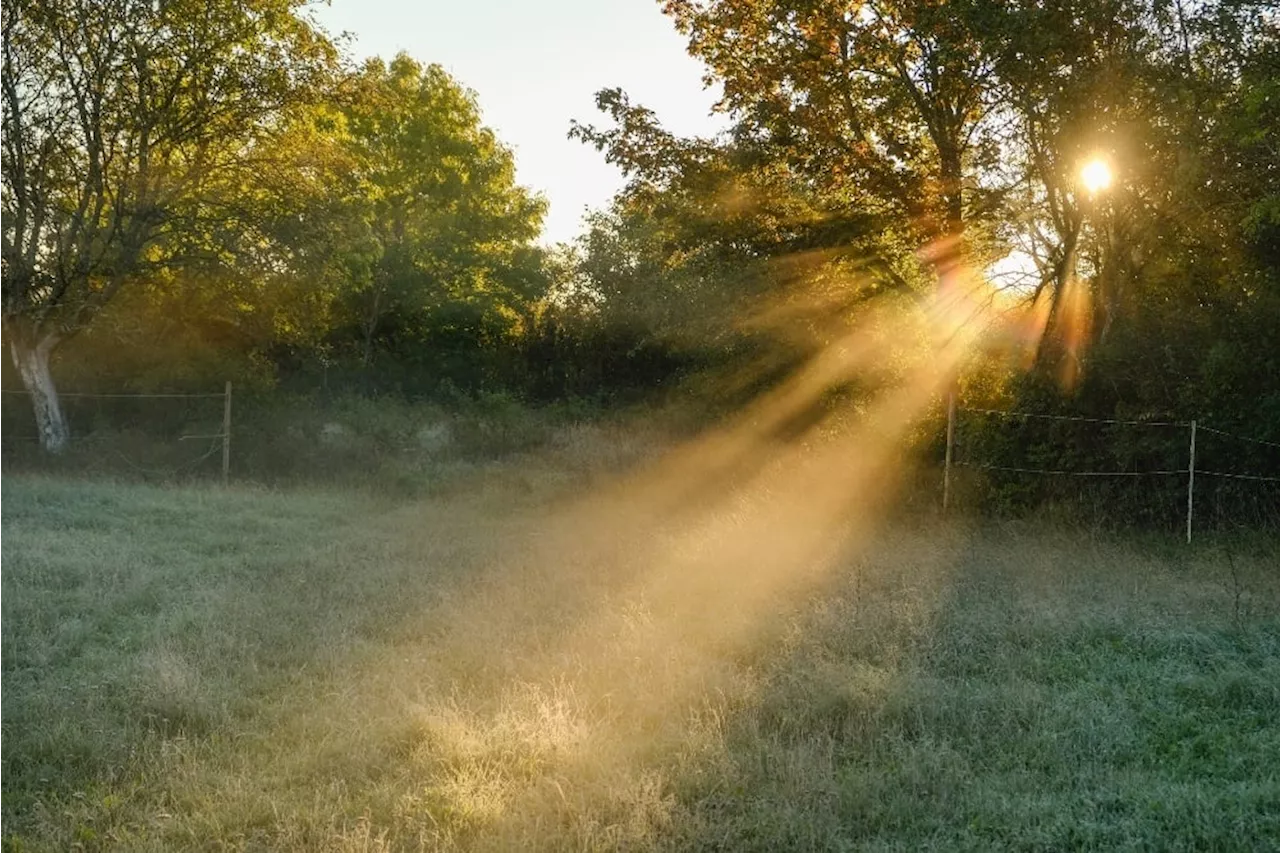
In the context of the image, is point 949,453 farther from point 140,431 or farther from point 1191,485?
→ point 140,431

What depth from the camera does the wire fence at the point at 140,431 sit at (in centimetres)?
2042

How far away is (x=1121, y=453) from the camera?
1212 cm

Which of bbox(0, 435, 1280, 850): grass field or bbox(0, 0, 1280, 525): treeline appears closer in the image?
bbox(0, 435, 1280, 850): grass field

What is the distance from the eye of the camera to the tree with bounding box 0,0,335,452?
19.5 m

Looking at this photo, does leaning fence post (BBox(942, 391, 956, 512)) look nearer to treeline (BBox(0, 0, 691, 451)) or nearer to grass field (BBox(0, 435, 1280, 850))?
grass field (BBox(0, 435, 1280, 850))

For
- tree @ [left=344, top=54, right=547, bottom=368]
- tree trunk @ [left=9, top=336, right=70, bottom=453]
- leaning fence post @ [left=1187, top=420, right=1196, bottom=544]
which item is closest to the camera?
leaning fence post @ [left=1187, top=420, right=1196, bottom=544]

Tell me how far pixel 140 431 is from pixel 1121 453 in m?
20.0

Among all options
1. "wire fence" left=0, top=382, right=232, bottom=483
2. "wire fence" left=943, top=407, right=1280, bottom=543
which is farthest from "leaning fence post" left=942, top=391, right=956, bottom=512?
"wire fence" left=0, top=382, right=232, bottom=483

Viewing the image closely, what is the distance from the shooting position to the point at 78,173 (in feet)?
66.7

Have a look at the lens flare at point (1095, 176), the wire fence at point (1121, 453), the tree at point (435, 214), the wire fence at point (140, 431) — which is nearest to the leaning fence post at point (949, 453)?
the wire fence at point (1121, 453)

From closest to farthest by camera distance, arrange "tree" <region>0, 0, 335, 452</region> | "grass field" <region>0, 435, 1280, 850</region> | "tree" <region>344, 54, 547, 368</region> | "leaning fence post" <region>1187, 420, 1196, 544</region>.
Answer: "grass field" <region>0, 435, 1280, 850</region>
"leaning fence post" <region>1187, 420, 1196, 544</region>
"tree" <region>0, 0, 335, 452</region>
"tree" <region>344, 54, 547, 368</region>

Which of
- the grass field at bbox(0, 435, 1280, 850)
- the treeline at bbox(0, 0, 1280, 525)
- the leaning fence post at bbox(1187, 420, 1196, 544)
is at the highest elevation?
the treeline at bbox(0, 0, 1280, 525)

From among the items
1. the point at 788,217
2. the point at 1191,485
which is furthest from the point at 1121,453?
the point at 788,217

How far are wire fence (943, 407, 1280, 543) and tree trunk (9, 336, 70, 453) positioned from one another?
18.5 m
